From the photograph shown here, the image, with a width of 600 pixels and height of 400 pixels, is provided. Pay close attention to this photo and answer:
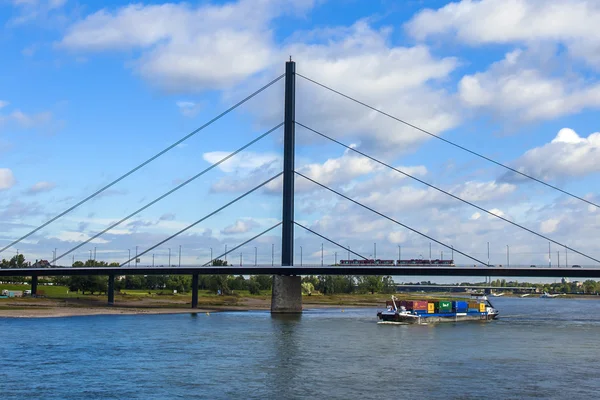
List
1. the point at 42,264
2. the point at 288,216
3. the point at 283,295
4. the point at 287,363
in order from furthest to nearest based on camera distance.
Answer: the point at 42,264
the point at 283,295
the point at 288,216
the point at 287,363

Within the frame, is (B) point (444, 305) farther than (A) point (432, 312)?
Yes

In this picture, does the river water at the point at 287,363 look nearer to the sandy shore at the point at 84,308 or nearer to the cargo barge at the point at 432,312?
the sandy shore at the point at 84,308

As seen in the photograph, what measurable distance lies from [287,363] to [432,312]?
60.8 meters

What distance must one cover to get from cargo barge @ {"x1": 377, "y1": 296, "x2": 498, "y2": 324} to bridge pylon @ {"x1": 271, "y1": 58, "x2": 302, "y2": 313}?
16.0 meters

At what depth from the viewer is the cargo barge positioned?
323 ft

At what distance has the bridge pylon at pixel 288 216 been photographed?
4050 inches

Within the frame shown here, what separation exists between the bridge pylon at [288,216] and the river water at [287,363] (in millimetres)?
25520

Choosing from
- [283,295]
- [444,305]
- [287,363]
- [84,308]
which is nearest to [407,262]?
[444,305]

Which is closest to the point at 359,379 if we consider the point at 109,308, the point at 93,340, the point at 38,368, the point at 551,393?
the point at 551,393

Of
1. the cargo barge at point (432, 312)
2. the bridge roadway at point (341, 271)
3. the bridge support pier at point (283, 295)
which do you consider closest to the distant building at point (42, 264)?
the bridge roadway at point (341, 271)

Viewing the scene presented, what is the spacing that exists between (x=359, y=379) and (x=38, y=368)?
68.0 feet

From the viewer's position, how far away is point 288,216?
103 meters

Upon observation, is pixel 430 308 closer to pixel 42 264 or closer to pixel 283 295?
pixel 283 295

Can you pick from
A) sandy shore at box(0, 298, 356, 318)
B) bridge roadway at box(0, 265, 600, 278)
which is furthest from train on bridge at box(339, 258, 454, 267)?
sandy shore at box(0, 298, 356, 318)
